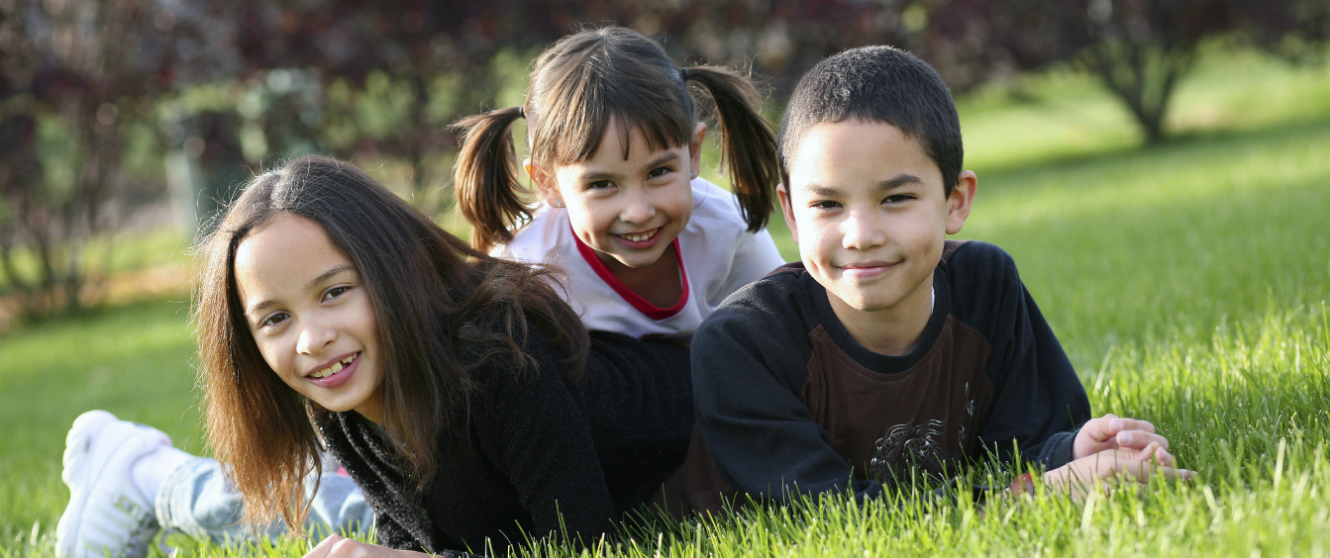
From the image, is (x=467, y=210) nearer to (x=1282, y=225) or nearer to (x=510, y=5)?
(x=1282, y=225)

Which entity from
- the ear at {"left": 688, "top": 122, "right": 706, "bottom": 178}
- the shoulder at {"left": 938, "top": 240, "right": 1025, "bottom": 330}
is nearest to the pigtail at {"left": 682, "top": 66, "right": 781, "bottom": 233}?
the ear at {"left": 688, "top": 122, "right": 706, "bottom": 178}

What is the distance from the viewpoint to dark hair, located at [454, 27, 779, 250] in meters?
2.76

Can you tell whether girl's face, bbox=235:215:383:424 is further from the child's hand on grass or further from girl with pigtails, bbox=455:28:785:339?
the child's hand on grass

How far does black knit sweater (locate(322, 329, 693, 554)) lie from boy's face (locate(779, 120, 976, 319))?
687mm

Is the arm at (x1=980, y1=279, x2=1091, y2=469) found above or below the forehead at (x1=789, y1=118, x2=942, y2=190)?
below

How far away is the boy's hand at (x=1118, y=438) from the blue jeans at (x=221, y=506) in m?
1.90

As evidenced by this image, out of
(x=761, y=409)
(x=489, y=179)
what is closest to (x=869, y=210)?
(x=761, y=409)

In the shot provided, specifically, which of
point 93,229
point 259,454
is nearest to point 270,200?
point 259,454

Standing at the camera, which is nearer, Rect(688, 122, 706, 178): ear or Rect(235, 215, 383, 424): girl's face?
Rect(235, 215, 383, 424): girl's face

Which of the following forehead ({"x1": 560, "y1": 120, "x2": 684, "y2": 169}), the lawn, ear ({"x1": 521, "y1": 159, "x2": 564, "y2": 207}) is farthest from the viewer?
ear ({"x1": 521, "y1": 159, "x2": 564, "y2": 207})

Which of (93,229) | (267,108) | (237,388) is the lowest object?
(237,388)

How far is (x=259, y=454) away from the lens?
8.28 ft

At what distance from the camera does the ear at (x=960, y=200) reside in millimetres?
2178

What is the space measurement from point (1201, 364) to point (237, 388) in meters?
2.38
